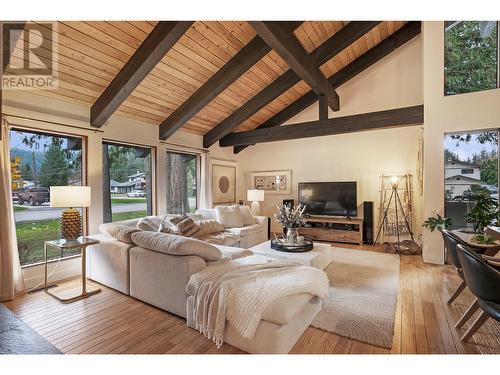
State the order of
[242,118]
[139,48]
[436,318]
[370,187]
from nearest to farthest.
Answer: [436,318] → [139,48] → [242,118] → [370,187]

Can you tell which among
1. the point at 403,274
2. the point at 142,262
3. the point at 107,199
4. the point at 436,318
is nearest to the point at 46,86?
the point at 107,199

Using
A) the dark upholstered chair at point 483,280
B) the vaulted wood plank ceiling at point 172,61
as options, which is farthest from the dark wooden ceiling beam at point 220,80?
the dark upholstered chair at point 483,280

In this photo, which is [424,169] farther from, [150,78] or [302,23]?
[150,78]

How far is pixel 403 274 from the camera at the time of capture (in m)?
3.53

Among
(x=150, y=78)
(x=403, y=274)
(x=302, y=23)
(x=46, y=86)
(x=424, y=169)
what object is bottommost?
(x=403, y=274)

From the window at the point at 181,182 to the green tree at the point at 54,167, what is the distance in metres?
1.93

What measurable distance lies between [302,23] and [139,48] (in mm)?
2309

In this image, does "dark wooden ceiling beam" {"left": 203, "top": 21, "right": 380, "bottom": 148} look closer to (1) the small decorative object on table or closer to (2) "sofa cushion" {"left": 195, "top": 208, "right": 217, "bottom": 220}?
(2) "sofa cushion" {"left": 195, "top": 208, "right": 217, "bottom": 220}

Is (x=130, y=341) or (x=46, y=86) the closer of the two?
(x=130, y=341)

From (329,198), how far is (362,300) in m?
3.33

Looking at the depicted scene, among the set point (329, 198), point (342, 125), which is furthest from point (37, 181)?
point (329, 198)

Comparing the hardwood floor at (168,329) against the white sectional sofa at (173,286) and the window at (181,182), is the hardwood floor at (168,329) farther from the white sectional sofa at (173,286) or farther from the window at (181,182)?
the window at (181,182)

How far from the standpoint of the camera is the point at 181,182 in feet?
18.4

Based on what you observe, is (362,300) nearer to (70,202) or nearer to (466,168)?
(466,168)
